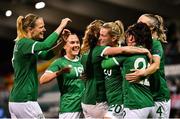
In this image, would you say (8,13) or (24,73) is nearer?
(24,73)

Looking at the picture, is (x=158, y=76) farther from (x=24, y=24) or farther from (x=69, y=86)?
(x=24, y=24)

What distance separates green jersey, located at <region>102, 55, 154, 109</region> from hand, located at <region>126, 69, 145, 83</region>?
5cm

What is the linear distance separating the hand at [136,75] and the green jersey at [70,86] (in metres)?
1.29

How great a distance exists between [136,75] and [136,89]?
0.19 m

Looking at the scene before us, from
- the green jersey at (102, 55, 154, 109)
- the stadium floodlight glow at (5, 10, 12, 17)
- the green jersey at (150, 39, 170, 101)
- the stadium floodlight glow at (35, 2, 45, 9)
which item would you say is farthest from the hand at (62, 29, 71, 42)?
the stadium floodlight glow at (5, 10, 12, 17)

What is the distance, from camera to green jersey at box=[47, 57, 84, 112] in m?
6.29

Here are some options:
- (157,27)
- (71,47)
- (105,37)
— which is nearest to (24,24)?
(71,47)

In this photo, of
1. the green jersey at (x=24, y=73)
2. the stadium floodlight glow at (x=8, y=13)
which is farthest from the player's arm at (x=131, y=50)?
the stadium floodlight glow at (x=8, y=13)

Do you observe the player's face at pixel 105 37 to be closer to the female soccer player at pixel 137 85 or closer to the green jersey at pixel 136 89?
the female soccer player at pixel 137 85

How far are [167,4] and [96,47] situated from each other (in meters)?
10.8

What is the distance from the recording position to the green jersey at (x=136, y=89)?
5.15m

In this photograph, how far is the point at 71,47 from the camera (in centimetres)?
645

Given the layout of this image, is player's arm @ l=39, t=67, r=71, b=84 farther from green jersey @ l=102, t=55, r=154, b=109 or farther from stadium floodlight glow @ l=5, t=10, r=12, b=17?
stadium floodlight glow @ l=5, t=10, r=12, b=17

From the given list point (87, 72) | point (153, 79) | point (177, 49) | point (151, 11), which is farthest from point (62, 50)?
point (151, 11)
